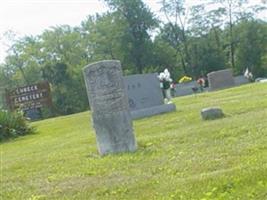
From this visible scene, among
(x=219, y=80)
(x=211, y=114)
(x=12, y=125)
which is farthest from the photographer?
(x=219, y=80)

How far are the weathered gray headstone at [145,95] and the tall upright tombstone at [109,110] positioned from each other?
856cm

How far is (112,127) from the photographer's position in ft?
37.0

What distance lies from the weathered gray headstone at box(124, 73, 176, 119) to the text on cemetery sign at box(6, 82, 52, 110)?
44.4 ft

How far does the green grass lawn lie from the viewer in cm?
674

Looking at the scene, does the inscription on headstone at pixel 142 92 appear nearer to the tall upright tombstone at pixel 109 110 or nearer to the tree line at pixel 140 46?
the tall upright tombstone at pixel 109 110

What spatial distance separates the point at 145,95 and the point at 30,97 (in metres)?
14.3

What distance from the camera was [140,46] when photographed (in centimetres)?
6750

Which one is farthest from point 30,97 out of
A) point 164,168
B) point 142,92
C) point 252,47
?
point 252,47

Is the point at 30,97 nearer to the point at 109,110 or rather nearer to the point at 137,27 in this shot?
the point at 109,110

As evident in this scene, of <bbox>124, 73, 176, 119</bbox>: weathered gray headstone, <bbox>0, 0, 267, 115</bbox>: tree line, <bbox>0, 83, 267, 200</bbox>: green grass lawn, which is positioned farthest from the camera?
<bbox>0, 0, 267, 115</bbox>: tree line

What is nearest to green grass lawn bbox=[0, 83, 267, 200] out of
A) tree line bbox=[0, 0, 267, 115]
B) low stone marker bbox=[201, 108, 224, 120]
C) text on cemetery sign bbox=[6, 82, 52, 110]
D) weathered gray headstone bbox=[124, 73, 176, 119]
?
low stone marker bbox=[201, 108, 224, 120]

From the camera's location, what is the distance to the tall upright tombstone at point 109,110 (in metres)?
11.2

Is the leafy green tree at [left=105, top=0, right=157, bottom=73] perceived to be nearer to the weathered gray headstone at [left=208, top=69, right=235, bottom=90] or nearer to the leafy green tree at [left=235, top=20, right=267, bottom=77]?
the leafy green tree at [left=235, top=20, right=267, bottom=77]

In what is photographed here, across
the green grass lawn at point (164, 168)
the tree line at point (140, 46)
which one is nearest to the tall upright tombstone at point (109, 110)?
the green grass lawn at point (164, 168)
